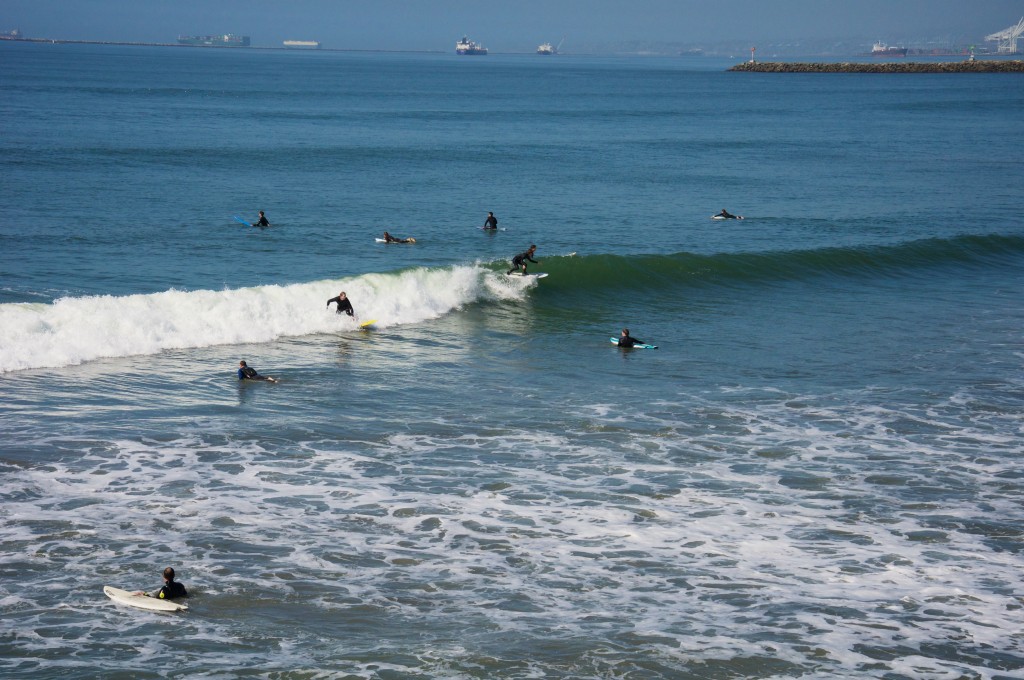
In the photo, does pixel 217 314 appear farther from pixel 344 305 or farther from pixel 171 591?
pixel 171 591

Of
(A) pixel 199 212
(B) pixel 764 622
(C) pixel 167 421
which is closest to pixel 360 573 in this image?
(B) pixel 764 622

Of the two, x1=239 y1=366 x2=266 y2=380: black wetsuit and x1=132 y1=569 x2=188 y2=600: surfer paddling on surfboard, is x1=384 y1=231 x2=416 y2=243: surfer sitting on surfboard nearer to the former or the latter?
x1=239 y1=366 x2=266 y2=380: black wetsuit

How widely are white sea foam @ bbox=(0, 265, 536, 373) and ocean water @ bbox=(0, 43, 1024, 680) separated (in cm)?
13

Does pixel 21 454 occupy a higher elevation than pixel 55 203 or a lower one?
lower

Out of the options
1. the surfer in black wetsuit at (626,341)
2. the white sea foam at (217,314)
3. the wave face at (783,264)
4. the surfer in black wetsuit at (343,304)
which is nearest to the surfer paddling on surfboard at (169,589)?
the white sea foam at (217,314)

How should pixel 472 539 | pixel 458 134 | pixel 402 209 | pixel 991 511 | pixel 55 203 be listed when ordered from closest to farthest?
1. pixel 472 539
2. pixel 991 511
3. pixel 55 203
4. pixel 402 209
5. pixel 458 134

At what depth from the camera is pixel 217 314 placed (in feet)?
105

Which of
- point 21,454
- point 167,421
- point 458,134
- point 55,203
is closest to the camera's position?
point 21,454

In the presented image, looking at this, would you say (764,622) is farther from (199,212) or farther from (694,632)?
(199,212)

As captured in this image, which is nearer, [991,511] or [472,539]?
[472,539]

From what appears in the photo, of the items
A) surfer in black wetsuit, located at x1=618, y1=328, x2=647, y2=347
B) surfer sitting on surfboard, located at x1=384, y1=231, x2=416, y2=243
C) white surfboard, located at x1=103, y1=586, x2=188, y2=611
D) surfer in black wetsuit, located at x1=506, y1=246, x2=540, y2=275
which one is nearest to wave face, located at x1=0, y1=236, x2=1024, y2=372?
surfer in black wetsuit, located at x1=506, y1=246, x2=540, y2=275

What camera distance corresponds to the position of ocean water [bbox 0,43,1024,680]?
14719mm

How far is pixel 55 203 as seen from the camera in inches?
1914

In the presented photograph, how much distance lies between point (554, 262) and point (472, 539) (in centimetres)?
2371
